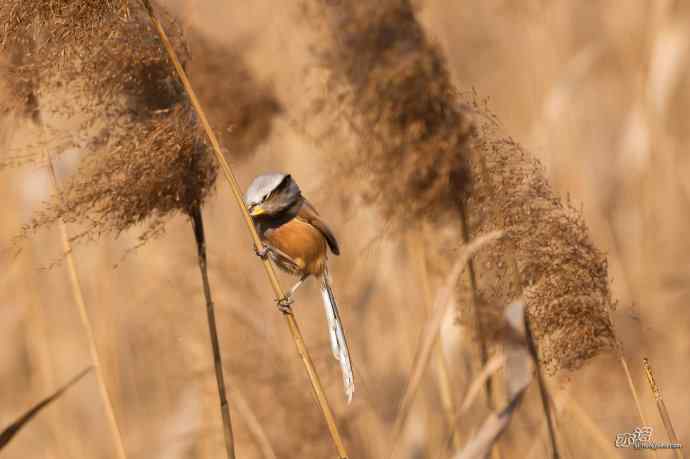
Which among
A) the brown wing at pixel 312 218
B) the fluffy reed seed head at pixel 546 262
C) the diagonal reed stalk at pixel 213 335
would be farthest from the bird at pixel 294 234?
the fluffy reed seed head at pixel 546 262

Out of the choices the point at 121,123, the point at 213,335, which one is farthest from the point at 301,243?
the point at 121,123

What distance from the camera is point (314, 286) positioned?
401cm

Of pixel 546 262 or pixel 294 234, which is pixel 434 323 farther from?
pixel 294 234

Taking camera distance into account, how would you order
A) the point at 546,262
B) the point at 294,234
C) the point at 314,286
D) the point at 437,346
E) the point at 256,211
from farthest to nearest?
1. the point at 314,286
2. the point at 437,346
3. the point at 294,234
4. the point at 256,211
5. the point at 546,262

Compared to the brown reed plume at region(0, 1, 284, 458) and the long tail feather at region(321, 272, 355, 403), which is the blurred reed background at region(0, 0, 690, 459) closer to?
the brown reed plume at region(0, 1, 284, 458)

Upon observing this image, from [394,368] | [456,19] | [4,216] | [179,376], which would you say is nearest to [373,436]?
[394,368]

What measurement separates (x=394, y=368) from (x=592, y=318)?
1924 millimetres

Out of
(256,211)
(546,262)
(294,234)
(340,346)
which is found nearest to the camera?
(546,262)

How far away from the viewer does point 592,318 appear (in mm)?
1708

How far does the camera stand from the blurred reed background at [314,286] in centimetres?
266

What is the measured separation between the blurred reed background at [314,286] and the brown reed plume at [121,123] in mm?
257

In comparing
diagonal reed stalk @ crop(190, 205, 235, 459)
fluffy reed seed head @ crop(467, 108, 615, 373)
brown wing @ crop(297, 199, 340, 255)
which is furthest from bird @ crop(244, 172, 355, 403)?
fluffy reed seed head @ crop(467, 108, 615, 373)

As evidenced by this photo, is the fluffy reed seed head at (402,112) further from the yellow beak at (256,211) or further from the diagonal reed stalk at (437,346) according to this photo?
the yellow beak at (256,211)

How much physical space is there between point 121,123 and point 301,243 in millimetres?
743
